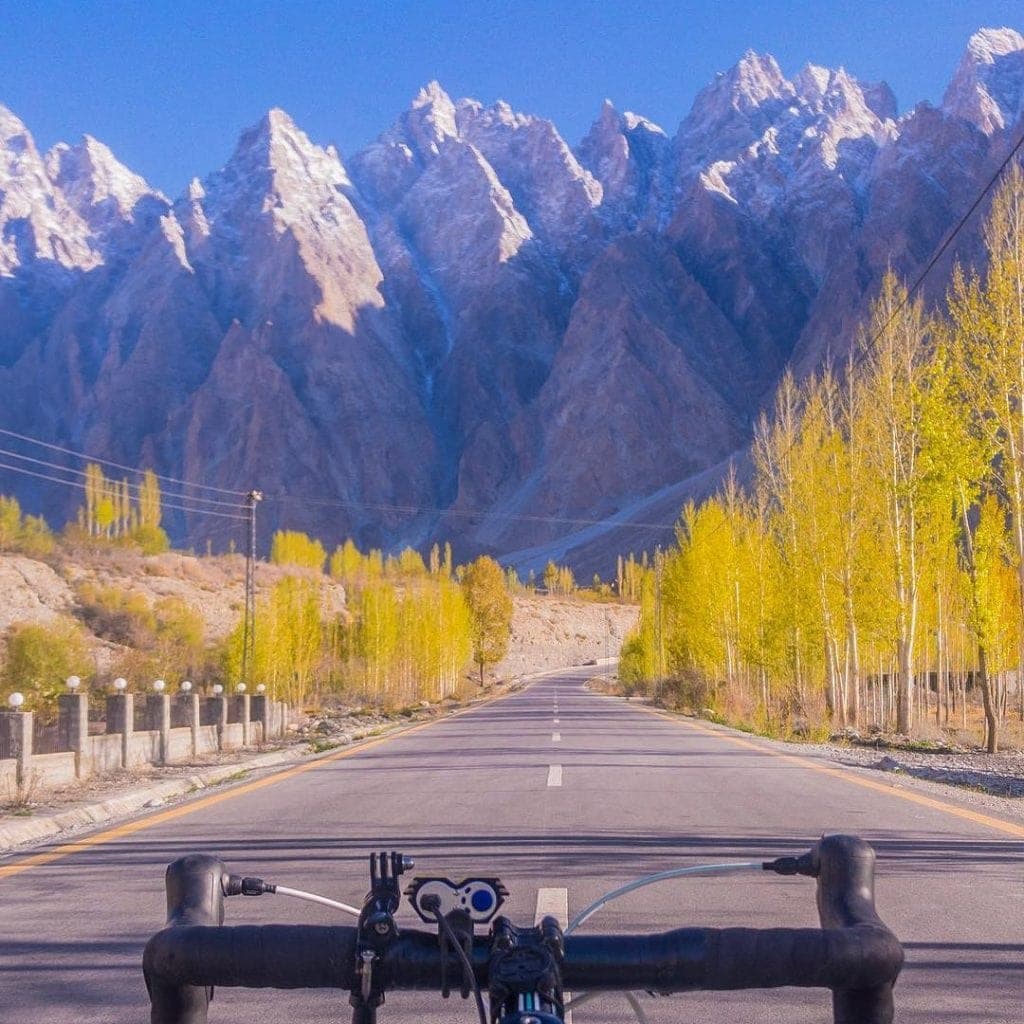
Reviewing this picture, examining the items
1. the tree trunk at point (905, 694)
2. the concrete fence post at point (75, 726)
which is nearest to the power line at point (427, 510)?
the tree trunk at point (905, 694)

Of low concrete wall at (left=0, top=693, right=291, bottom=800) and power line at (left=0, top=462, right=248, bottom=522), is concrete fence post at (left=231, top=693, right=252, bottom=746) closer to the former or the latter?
low concrete wall at (left=0, top=693, right=291, bottom=800)

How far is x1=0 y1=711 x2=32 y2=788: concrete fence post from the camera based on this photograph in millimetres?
14594

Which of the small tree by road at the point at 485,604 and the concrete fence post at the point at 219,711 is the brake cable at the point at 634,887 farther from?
the small tree by road at the point at 485,604

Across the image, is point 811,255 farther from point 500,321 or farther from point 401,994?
point 401,994

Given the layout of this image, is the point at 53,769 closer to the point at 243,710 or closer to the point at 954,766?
the point at 243,710

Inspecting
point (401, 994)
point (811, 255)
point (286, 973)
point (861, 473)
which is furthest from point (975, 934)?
point (811, 255)

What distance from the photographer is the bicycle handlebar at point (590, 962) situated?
1.92 metres

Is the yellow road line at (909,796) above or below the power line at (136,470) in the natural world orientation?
below

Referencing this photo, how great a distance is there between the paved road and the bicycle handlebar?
1229 millimetres

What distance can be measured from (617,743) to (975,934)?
54.4 ft

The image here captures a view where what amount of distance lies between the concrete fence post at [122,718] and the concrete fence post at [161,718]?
185 centimetres

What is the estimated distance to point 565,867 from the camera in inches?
315

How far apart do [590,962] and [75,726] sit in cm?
1668

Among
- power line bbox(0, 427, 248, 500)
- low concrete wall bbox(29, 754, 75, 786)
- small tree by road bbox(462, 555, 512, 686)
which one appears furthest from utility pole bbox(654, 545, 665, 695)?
power line bbox(0, 427, 248, 500)
